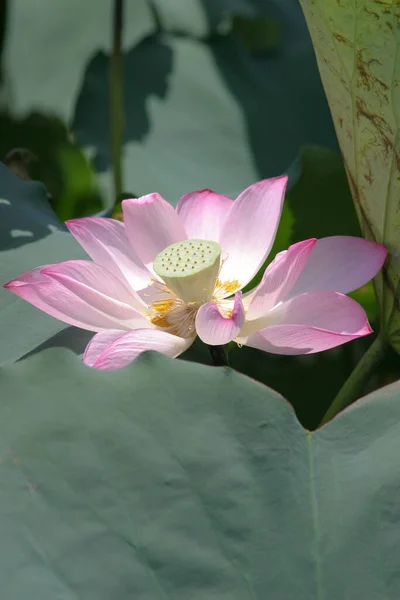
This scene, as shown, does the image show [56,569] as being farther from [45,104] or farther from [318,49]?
[45,104]

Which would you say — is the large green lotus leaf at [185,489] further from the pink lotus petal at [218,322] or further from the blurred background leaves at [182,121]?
the blurred background leaves at [182,121]

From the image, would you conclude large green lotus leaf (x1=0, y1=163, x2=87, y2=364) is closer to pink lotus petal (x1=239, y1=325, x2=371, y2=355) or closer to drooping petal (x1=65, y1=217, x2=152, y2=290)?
drooping petal (x1=65, y1=217, x2=152, y2=290)

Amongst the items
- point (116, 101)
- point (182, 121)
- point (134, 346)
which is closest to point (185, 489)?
point (134, 346)

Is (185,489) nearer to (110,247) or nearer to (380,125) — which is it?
(110,247)

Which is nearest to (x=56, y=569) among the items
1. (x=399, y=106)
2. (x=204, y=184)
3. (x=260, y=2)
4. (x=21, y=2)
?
(x=399, y=106)

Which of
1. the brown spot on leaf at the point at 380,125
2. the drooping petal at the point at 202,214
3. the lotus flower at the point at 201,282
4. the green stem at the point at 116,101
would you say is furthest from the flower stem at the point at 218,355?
the green stem at the point at 116,101
